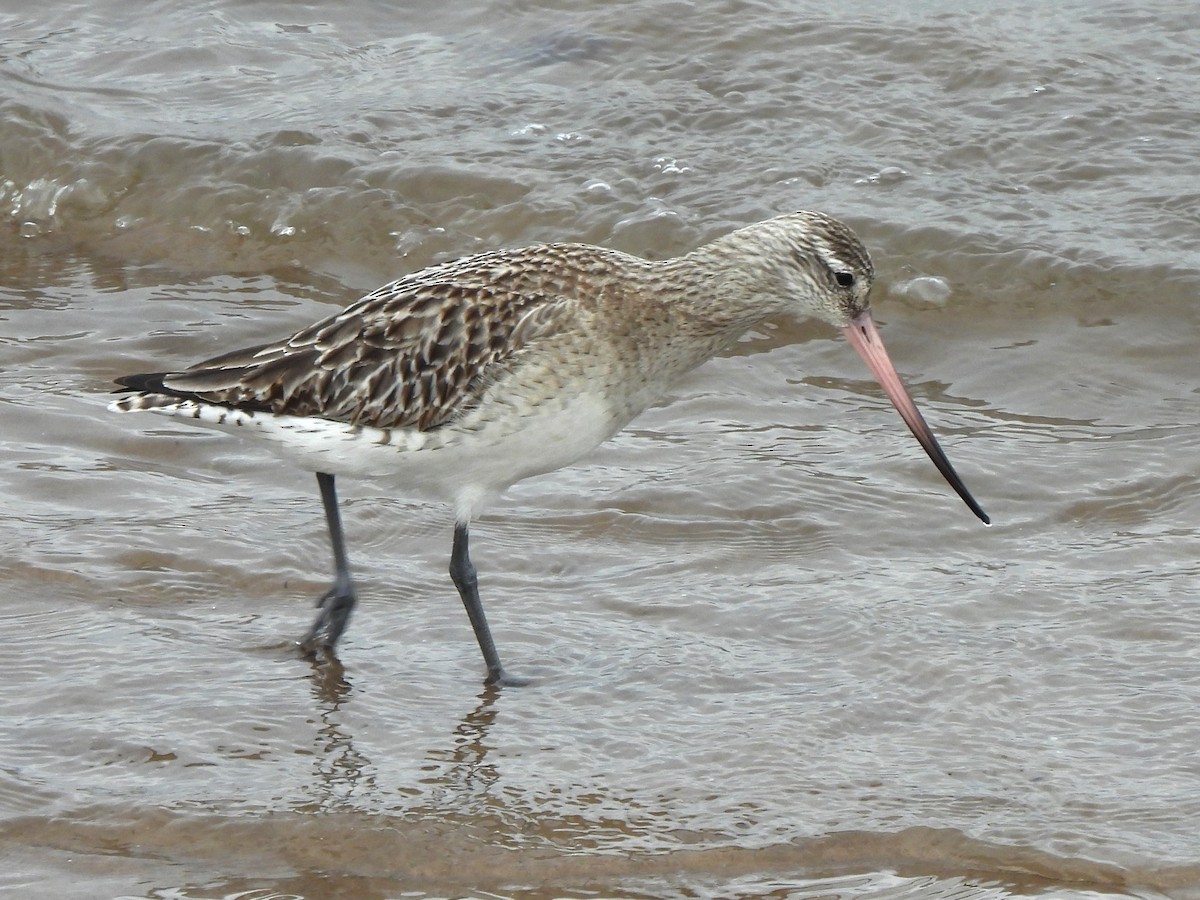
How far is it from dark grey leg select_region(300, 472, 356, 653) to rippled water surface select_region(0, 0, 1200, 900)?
0.34 ft

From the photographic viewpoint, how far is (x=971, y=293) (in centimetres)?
934

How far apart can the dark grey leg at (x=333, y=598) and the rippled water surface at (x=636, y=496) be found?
0.34 feet

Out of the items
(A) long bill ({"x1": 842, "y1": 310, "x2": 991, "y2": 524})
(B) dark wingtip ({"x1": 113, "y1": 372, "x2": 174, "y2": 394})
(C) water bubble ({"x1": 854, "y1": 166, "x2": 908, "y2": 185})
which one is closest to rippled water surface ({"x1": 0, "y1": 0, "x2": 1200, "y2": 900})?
(C) water bubble ({"x1": 854, "y1": 166, "x2": 908, "y2": 185})

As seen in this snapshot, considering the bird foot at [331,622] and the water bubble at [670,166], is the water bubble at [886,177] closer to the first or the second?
the water bubble at [670,166]

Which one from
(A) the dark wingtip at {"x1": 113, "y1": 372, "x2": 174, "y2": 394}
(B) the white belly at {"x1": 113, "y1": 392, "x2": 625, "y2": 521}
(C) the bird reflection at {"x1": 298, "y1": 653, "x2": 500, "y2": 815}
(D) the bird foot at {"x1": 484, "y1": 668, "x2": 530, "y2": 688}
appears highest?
(A) the dark wingtip at {"x1": 113, "y1": 372, "x2": 174, "y2": 394}

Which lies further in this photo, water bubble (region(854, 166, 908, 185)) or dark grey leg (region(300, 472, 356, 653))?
water bubble (region(854, 166, 908, 185))

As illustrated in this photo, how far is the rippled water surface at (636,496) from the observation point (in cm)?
514

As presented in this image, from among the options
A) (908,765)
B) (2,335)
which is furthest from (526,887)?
(2,335)

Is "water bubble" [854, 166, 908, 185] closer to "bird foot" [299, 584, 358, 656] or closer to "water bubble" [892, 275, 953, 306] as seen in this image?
"water bubble" [892, 275, 953, 306]

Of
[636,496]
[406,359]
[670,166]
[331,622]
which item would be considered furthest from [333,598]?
[670,166]

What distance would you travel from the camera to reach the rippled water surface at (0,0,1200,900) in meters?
5.14

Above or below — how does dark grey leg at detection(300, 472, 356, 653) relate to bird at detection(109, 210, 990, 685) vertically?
below

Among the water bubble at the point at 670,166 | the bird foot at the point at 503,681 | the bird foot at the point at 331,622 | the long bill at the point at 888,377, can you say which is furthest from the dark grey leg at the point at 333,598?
the water bubble at the point at 670,166

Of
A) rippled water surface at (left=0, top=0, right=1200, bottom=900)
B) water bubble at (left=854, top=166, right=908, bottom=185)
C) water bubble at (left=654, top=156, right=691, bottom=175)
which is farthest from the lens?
water bubble at (left=654, top=156, right=691, bottom=175)
